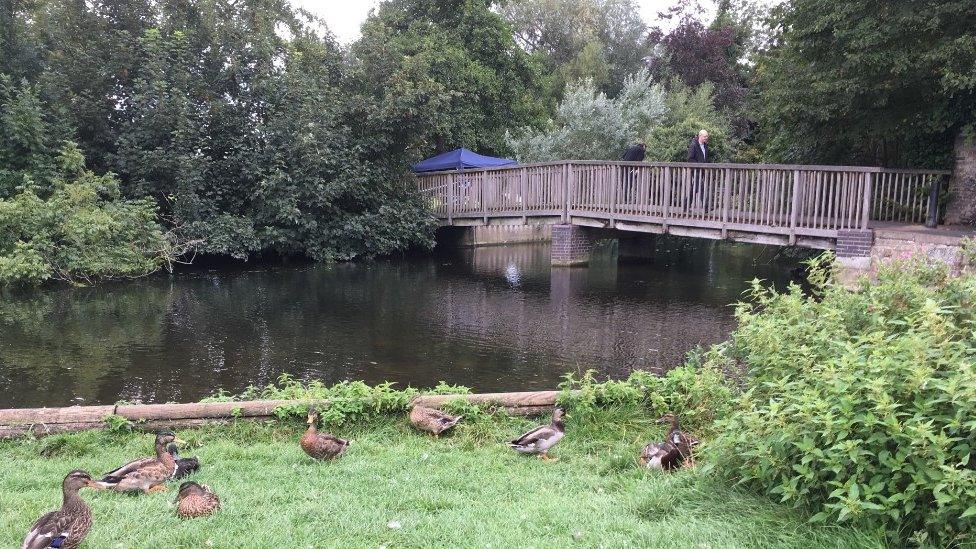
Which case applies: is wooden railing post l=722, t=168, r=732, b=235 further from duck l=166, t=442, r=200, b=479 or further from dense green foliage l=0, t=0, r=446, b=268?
duck l=166, t=442, r=200, b=479

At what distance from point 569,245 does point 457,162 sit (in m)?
5.91

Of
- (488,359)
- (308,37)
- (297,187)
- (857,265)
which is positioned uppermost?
(308,37)

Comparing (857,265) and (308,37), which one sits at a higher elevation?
(308,37)

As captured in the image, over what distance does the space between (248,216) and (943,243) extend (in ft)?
54.6

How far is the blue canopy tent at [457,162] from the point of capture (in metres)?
23.2

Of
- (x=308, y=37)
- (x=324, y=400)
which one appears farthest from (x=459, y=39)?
(x=324, y=400)

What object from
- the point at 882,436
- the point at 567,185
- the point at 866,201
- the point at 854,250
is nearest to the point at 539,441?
the point at 882,436

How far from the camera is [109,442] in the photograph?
5.39 m

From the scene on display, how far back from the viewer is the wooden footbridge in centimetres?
1327

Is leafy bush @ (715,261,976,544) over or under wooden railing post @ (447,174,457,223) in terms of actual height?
under

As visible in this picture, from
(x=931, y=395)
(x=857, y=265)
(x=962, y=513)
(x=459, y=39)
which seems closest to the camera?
(x=962, y=513)

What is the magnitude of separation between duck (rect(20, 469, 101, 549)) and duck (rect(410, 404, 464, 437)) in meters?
2.51

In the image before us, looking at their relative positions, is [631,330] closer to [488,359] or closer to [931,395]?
[488,359]

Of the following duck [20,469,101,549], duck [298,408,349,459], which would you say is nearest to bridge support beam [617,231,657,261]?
duck [298,408,349,459]
